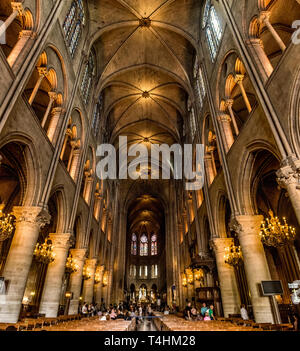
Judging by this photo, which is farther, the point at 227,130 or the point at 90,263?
the point at 90,263

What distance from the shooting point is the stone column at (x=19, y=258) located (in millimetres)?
7570

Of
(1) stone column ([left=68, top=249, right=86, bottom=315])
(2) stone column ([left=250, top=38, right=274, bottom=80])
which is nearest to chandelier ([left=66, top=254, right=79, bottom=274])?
(1) stone column ([left=68, top=249, right=86, bottom=315])

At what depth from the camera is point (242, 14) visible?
10.2 metres

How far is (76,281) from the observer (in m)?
14.1

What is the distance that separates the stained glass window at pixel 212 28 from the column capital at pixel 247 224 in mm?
10018

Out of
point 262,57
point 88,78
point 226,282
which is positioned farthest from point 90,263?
point 262,57

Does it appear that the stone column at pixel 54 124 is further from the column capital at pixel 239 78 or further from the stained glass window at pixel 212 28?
the stained glass window at pixel 212 28

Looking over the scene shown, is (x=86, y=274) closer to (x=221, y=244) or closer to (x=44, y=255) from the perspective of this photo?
(x=44, y=255)

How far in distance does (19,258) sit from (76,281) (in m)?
6.77

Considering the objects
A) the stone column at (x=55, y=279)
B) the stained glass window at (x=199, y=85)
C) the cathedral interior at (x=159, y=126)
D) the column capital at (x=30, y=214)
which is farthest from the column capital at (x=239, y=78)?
the stone column at (x=55, y=279)

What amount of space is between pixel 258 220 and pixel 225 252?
3.60 m

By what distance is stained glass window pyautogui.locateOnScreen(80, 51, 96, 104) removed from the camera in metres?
16.8

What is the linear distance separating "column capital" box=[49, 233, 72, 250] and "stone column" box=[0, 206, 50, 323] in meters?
2.98
